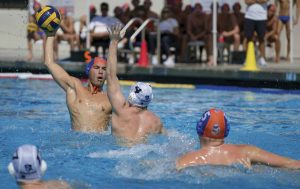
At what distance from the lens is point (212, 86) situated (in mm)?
14234

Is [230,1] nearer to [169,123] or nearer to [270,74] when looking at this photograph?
[270,74]

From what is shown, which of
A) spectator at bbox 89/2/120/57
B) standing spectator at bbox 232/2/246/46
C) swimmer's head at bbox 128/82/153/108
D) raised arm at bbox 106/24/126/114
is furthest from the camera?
spectator at bbox 89/2/120/57

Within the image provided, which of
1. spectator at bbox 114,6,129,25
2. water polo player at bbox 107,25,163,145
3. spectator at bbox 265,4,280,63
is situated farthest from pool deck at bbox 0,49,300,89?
water polo player at bbox 107,25,163,145

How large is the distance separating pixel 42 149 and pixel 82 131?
0.52 metres

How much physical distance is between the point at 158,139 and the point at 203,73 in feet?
22.6

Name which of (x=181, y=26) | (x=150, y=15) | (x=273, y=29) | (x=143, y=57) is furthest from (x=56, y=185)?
(x=150, y=15)

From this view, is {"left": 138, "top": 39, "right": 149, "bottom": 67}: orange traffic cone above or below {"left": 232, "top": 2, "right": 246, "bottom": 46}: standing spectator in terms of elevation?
below

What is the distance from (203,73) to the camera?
47.4ft

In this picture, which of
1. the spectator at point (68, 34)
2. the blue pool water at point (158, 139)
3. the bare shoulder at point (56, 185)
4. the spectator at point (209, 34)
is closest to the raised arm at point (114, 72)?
the blue pool water at point (158, 139)

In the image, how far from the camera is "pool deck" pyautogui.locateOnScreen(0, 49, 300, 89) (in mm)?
13789

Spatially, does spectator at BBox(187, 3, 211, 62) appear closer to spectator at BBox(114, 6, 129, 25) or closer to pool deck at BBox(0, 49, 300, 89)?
pool deck at BBox(0, 49, 300, 89)

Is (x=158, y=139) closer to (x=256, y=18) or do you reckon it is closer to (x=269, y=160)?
(x=269, y=160)

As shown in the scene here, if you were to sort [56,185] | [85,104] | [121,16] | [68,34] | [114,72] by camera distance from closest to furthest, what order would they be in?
[56,185]
[114,72]
[85,104]
[121,16]
[68,34]

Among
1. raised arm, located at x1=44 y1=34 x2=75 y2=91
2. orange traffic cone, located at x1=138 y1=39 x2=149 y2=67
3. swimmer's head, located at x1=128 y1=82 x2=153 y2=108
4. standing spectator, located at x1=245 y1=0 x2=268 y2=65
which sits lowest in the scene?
orange traffic cone, located at x1=138 y1=39 x2=149 y2=67
